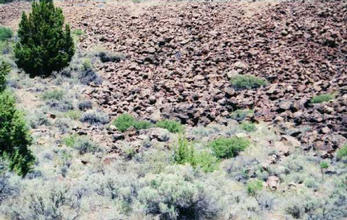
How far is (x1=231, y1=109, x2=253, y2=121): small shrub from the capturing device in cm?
1336

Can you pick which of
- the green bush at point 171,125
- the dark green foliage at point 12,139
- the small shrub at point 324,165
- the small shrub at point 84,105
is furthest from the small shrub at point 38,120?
the small shrub at point 324,165

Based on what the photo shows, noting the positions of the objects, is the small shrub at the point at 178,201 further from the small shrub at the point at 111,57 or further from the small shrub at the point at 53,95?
the small shrub at the point at 111,57

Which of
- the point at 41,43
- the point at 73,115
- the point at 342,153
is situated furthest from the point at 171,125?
the point at 41,43

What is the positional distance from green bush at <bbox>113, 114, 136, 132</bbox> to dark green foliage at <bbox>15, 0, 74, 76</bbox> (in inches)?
232

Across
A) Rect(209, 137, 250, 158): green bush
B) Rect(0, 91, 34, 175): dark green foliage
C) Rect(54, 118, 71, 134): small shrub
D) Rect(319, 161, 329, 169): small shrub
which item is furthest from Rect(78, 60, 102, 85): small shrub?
Rect(319, 161, 329, 169): small shrub

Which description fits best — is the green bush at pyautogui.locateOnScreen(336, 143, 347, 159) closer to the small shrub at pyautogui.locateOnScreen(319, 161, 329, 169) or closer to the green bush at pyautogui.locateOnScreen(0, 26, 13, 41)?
the small shrub at pyautogui.locateOnScreen(319, 161, 329, 169)

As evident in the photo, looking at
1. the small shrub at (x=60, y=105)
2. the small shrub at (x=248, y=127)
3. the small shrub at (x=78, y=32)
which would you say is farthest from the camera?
the small shrub at (x=78, y=32)

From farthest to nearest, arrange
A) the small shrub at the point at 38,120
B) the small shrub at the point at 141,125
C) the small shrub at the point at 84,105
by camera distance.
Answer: the small shrub at the point at 84,105
the small shrub at the point at 141,125
the small shrub at the point at 38,120

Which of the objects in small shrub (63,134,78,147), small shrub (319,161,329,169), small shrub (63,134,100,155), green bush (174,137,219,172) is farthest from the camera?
small shrub (63,134,78,147)

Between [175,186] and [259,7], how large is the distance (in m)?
16.4

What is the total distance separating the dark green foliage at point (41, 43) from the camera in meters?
17.0

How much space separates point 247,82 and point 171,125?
428 cm

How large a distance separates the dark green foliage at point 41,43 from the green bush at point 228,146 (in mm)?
9772

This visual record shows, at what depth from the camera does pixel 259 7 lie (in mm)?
20656
